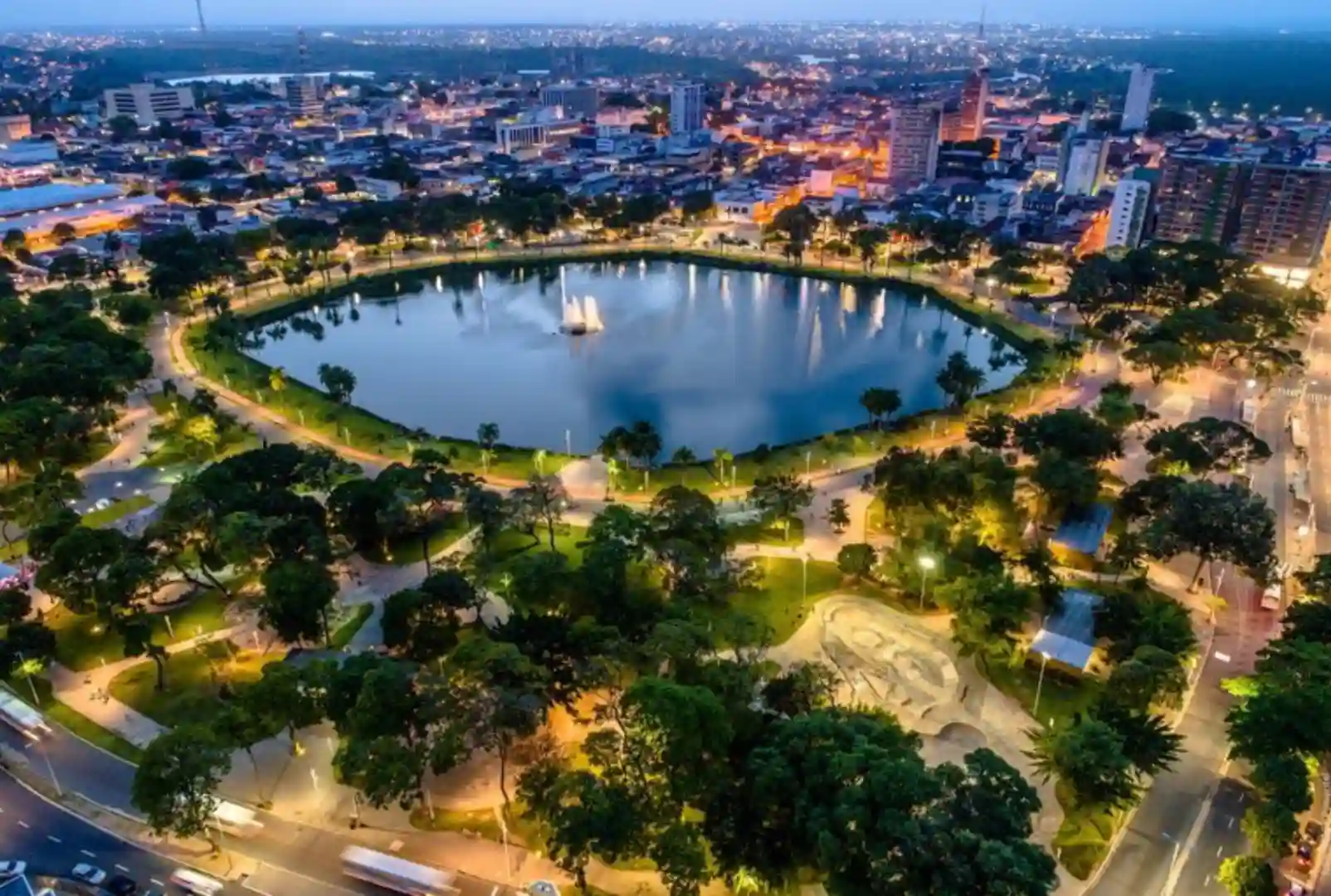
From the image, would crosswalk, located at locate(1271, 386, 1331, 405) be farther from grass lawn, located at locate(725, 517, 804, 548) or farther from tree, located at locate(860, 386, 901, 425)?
grass lawn, located at locate(725, 517, 804, 548)

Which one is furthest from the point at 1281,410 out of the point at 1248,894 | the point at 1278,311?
the point at 1248,894

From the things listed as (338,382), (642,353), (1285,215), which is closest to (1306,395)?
(1285,215)

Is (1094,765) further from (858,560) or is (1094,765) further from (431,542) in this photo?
(431,542)

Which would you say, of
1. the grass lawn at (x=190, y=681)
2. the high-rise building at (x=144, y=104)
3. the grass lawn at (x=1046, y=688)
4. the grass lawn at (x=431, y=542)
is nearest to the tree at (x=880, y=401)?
the grass lawn at (x=1046, y=688)

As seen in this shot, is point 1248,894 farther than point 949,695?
No

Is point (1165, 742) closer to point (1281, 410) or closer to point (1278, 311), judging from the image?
point (1281, 410)

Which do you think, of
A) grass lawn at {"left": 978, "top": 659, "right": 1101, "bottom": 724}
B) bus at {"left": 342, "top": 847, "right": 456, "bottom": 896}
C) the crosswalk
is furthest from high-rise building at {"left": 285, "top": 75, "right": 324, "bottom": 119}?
grass lawn at {"left": 978, "top": 659, "right": 1101, "bottom": 724}
